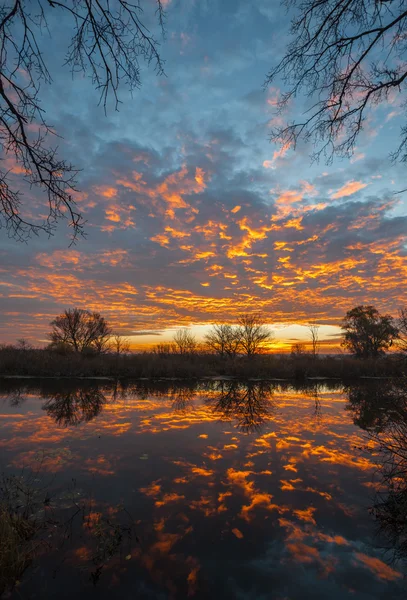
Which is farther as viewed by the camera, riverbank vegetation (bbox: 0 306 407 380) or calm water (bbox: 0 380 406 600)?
riverbank vegetation (bbox: 0 306 407 380)

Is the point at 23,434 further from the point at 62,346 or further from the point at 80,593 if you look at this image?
the point at 62,346

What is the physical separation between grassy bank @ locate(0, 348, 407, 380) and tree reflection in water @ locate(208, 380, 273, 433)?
36.3 ft

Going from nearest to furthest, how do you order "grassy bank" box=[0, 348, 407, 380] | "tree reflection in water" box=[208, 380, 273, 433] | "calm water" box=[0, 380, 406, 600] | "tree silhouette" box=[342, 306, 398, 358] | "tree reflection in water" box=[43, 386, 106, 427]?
1. "calm water" box=[0, 380, 406, 600]
2. "tree reflection in water" box=[208, 380, 273, 433]
3. "tree reflection in water" box=[43, 386, 106, 427]
4. "grassy bank" box=[0, 348, 407, 380]
5. "tree silhouette" box=[342, 306, 398, 358]

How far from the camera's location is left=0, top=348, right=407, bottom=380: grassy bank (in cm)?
3167

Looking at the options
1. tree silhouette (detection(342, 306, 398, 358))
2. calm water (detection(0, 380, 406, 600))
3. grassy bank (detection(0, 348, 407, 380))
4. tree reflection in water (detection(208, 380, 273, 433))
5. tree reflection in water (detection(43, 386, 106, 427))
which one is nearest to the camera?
calm water (detection(0, 380, 406, 600))

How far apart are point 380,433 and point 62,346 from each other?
42167 mm

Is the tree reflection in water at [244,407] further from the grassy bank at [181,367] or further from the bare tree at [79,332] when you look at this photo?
the bare tree at [79,332]

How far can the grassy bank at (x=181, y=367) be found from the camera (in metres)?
31.7

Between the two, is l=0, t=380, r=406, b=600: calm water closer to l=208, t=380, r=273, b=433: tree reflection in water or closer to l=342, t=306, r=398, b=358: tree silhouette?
l=208, t=380, r=273, b=433: tree reflection in water

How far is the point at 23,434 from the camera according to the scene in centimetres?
1066

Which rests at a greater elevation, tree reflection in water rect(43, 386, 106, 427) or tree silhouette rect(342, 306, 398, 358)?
tree silhouette rect(342, 306, 398, 358)

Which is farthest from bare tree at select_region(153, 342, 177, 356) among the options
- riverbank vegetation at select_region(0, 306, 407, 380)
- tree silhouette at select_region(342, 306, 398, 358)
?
tree silhouette at select_region(342, 306, 398, 358)

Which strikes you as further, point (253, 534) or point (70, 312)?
point (70, 312)

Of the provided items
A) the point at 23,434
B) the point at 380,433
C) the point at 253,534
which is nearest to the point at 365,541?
the point at 253,534
